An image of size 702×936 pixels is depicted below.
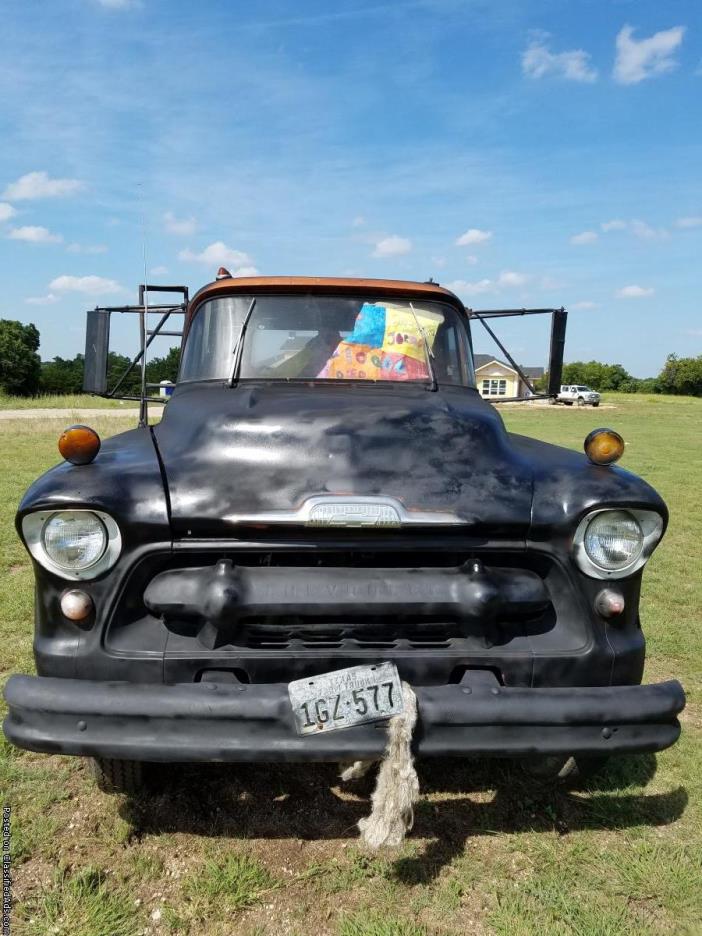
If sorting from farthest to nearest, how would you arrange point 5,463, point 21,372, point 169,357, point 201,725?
point 21,372 → point 5,463 → point 169,357 → point 201,725

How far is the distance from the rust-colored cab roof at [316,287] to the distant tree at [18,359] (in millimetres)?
50616

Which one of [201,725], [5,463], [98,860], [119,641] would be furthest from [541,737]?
[5,463]

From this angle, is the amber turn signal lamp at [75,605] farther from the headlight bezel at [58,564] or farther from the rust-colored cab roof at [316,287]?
the rust-colored cab roof at [316,287]

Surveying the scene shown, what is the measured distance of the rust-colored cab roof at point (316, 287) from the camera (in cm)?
378

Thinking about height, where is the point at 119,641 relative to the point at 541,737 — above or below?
above

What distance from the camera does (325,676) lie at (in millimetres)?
2238

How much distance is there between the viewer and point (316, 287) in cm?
381

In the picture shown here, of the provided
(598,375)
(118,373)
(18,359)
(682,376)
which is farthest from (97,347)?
(598,375)

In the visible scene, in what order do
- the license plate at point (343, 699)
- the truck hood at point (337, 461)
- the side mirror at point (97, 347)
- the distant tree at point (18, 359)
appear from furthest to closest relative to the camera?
1. the distant tree at point (18, 359)
2. the side mirror at point (97, 347)
3. the truck hood at point (337, 461)
4. the license plate at point (343, 699)

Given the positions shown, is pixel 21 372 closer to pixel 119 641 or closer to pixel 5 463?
pixel 5 463

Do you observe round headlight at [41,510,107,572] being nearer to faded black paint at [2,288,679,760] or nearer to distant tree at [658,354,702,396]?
faded black paint at [2,288,679,760]

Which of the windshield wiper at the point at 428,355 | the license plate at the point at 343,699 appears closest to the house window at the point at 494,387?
the windshield wiper at the point at 428,355

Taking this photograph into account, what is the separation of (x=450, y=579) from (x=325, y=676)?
558 mm

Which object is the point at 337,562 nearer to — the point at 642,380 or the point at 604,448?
the point at 604,448
